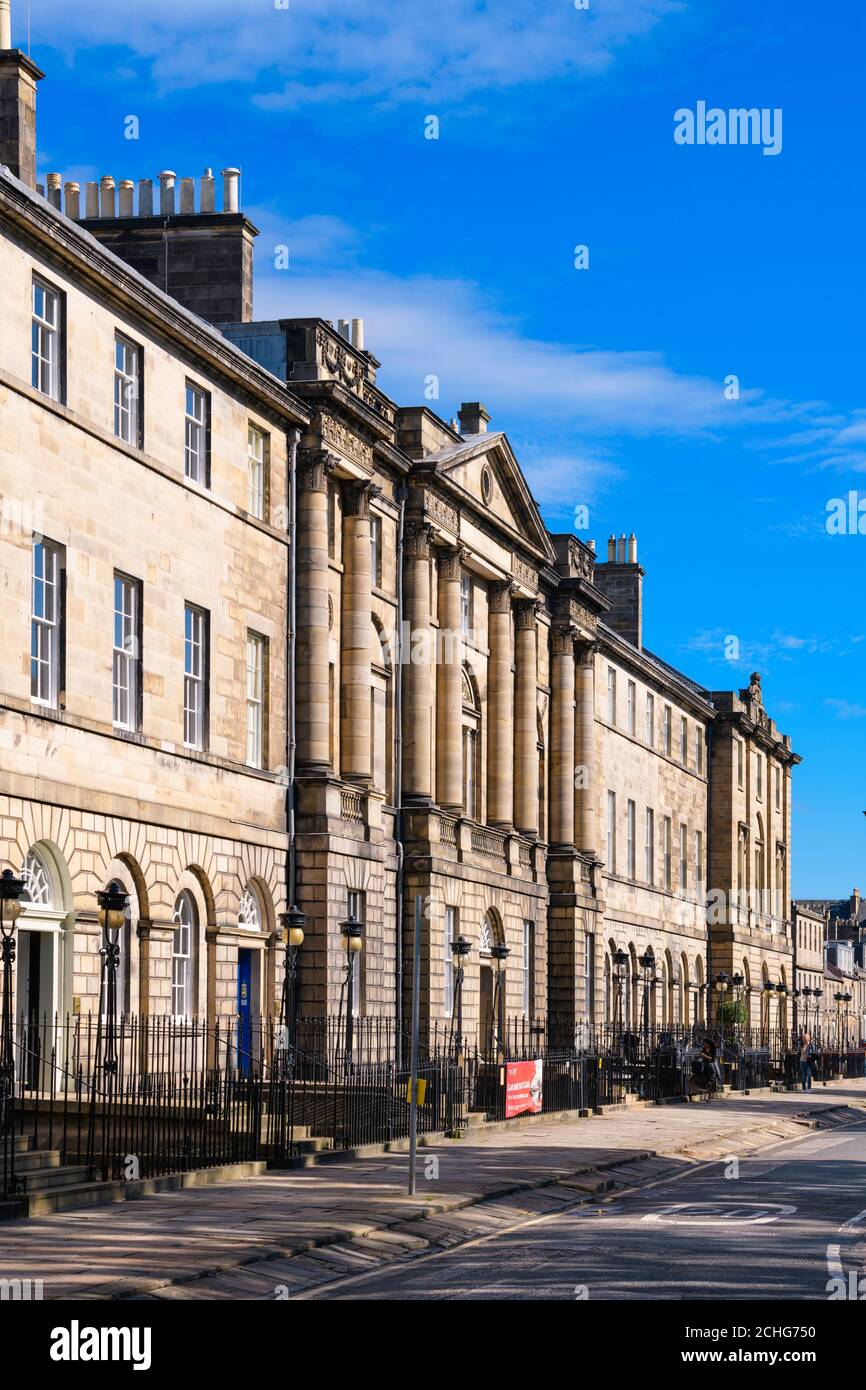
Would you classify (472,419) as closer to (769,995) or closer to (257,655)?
(257,655)

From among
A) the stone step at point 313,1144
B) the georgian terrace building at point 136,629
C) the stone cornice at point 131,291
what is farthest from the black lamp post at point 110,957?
the stone cornice at point 131,291

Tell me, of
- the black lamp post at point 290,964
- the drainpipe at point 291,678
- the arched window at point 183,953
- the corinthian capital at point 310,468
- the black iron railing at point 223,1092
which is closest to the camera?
the black iron railing at point 223,1092

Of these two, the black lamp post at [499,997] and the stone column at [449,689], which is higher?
the stone column at [449,689]

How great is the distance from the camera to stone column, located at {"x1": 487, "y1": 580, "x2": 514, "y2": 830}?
5241 cm

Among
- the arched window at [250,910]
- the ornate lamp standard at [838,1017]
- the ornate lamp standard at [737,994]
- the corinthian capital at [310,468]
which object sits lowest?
the ornate lamp standard at [838,1017]

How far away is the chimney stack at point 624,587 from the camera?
8238 centimetres

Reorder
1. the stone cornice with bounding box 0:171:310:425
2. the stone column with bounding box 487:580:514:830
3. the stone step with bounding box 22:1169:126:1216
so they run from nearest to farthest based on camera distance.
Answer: the stone step with bounding box 22:1169:126:1216
the stone cornice with bounding box 0:171:310:425
the stone column with bounding box 487:580:514:830

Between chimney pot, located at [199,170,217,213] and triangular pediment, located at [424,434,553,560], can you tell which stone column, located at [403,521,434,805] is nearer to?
triangular pediment, located at [424,434,553,560]

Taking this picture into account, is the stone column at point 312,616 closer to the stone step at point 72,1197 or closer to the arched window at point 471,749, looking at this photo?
the arched window at point 471,749

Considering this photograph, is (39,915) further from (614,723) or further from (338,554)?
(614,723)

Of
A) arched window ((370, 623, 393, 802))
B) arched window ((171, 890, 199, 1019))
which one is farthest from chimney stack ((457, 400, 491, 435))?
arched window ((171, 890, 199, 1019))

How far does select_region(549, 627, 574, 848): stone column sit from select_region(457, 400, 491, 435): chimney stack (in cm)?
670

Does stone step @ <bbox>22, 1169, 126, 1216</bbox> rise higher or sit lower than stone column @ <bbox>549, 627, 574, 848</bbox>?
lower

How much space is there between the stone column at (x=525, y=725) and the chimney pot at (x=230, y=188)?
15491 mm
